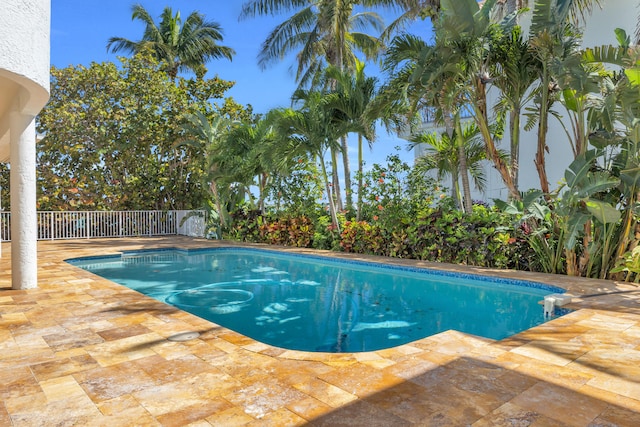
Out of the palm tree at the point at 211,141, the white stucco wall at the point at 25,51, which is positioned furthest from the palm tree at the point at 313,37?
the white stucco wall at the point at 25,51

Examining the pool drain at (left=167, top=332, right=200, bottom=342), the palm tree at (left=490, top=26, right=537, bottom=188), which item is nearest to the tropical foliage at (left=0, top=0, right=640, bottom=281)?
the palm tree at (left=490, top=26, right=537, bottom=188)

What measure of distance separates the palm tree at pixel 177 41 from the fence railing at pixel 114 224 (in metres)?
8.53

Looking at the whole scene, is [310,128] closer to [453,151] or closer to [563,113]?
[453,151]

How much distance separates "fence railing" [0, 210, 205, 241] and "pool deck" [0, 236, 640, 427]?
13.6 metres

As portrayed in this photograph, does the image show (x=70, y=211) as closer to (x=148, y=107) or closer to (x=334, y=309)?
(x=148, y=107)

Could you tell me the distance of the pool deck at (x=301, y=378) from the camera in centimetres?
241

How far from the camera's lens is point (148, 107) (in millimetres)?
18719

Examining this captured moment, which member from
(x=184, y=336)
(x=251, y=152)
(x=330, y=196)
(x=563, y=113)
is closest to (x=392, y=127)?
(x=330, y=196)

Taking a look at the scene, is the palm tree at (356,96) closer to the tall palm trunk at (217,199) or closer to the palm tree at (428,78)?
the palm tree at (428,78)

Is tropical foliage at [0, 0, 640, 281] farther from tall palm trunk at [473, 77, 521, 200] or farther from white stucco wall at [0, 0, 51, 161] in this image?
white stucco wall at [0, 0, 51, 161]

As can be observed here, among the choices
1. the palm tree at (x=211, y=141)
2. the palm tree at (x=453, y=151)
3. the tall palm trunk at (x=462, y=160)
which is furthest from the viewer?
the palm tree at (x=211, y=141)

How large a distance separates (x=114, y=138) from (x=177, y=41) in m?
7.80

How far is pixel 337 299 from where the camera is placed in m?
7.03

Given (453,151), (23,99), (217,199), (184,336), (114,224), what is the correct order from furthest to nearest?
1. (114,224)
2. (217,199)
3. (453,151)
4. (23,99)
5. (184,336)
